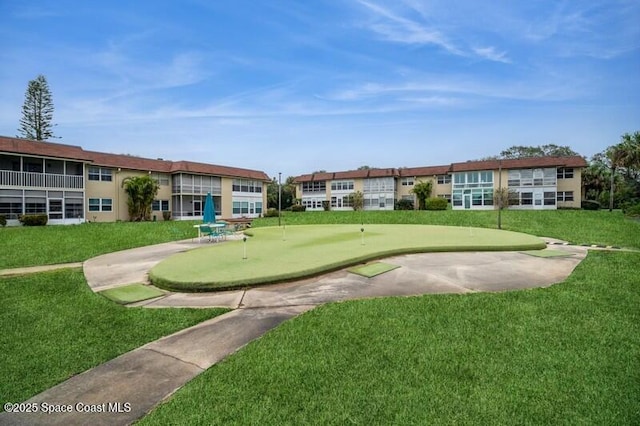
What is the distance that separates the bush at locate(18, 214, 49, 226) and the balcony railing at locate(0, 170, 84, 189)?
8.38ft

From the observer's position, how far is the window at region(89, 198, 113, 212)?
2894 cm

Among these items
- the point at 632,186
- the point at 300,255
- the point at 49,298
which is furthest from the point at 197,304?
the point at 632,186

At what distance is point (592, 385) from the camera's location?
12.0 feet

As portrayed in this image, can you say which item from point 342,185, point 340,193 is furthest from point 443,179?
point 340,193

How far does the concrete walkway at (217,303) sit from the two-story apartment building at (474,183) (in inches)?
964

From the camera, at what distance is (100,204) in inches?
1159

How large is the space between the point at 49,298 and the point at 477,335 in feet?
29.2

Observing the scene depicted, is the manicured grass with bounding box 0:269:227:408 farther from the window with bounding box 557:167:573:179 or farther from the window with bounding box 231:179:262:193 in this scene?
the window with bounding box 557:167:573:179

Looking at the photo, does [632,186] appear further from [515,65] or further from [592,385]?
[592,385]

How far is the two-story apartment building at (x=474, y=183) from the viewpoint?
125 ft

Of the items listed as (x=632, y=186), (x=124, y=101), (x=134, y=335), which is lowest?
(x=134, y=335)

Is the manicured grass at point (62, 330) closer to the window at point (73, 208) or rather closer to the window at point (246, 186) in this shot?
the window at point (73, 208)

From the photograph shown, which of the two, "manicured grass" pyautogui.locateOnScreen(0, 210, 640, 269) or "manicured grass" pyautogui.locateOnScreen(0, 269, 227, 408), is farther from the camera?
"manicured grass" pyautogui.locateOnScreen(0, 210, 640, 269)

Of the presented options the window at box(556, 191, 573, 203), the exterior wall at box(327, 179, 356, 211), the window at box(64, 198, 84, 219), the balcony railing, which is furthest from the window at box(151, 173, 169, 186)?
the window at box(556, 191, 573, 203)
